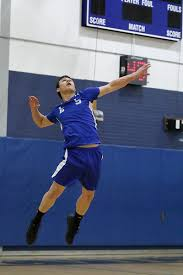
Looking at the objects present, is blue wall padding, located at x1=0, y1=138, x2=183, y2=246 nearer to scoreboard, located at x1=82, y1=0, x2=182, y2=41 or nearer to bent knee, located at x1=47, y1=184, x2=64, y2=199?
scoreboard, located at x1=82, y1=0, x2=182, y2=41

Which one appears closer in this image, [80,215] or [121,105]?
[80,215]

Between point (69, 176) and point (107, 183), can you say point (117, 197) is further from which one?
point (69, 176)

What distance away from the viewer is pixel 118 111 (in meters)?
15.9

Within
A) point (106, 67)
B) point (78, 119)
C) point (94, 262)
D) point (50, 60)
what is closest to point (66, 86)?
point (78, 119)

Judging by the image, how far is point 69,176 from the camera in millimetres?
8469

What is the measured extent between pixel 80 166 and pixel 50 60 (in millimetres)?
6869

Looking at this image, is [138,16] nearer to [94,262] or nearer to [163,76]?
[163,76]

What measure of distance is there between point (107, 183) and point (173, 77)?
327cm

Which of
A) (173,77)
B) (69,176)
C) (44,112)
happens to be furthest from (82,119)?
(173,77)

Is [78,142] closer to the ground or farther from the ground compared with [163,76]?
closer to the ground

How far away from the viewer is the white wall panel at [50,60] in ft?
47.6

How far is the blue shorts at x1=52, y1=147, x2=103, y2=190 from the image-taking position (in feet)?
27.6

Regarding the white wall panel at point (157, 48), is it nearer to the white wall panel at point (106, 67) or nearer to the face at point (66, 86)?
the white wall panel at point (106, 67)

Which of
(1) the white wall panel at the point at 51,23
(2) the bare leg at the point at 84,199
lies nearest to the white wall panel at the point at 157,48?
(1) the white wall panel at the point at 51,23
